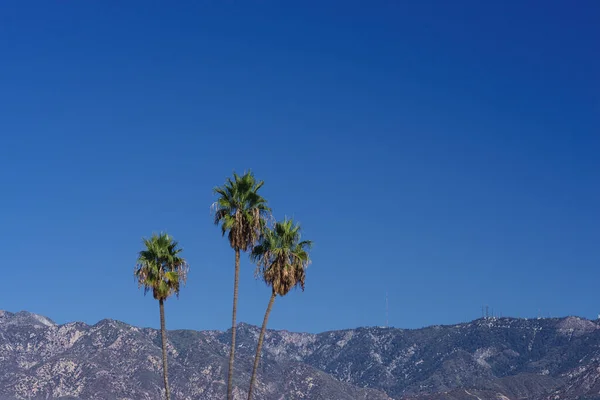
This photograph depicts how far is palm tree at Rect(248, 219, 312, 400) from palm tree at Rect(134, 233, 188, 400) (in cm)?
641

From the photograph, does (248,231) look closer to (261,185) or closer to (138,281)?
(261,185)

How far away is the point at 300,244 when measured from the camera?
66438 mm

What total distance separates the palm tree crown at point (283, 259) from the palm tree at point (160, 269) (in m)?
6.71

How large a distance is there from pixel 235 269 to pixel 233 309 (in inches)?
105

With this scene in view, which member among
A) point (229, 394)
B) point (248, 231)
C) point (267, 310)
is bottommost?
point (229, 394)

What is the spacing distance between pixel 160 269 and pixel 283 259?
9.38 m

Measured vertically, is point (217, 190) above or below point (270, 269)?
above

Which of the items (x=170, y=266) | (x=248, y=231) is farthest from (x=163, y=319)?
(x=248, y=231)

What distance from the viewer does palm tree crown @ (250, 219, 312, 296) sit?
65500mm

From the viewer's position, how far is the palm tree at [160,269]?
6902 cm

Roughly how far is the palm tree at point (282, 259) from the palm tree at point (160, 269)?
6411 mm

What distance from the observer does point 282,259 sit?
2581 inches

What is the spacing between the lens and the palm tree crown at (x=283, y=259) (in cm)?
6550

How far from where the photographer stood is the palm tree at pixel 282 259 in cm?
6550
